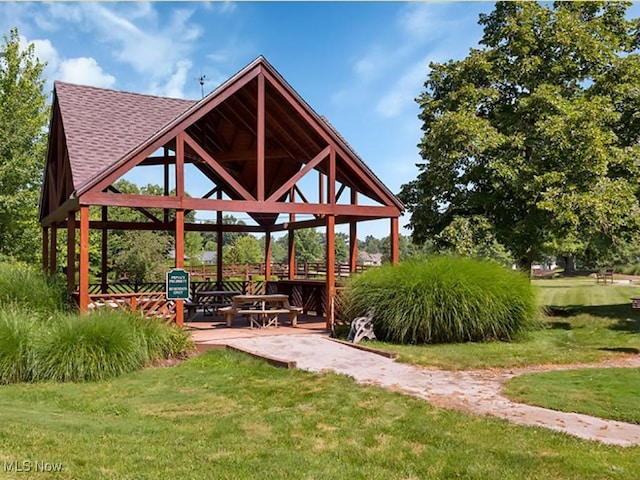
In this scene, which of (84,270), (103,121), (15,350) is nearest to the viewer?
(15,350)

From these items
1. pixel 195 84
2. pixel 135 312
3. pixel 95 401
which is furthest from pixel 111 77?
pixel 95 401

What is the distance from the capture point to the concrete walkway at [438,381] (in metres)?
5.36

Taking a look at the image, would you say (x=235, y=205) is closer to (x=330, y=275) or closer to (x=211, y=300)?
(x=330, y=275)

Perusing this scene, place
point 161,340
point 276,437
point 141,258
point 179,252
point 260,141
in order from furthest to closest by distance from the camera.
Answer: point 141,258
point 260,141
point 179,252
point 161,340
point 276,437

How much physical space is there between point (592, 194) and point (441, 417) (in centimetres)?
903

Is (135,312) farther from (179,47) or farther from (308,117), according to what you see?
(179,47)

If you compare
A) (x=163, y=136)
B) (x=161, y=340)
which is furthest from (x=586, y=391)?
(x=163, y=136)

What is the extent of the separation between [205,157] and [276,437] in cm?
673

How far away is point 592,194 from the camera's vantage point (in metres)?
12.5

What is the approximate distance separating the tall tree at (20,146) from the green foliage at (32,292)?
740cm

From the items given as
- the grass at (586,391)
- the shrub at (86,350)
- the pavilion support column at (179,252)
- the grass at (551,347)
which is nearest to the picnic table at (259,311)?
the pavilion support column at (179,252)

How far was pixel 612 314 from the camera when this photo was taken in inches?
571

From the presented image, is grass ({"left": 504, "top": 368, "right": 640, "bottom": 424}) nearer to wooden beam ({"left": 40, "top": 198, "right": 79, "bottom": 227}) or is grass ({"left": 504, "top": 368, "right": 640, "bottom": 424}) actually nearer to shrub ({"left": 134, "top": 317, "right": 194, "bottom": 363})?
shrub ({"left": 134, "top": 317, "right": 194, "bottom": 363})

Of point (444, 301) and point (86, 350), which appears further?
point (444, 301)
